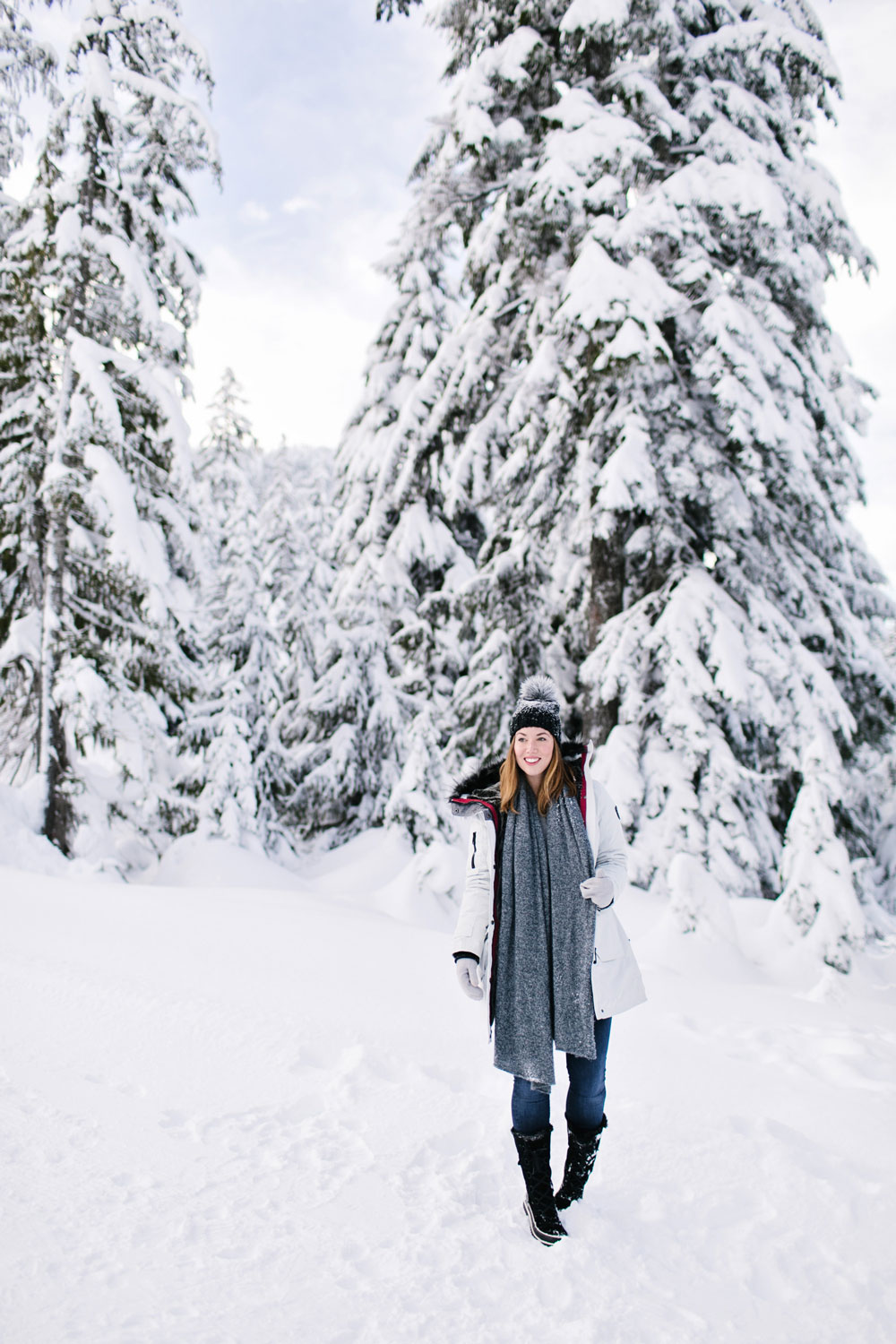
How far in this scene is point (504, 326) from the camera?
10.5m

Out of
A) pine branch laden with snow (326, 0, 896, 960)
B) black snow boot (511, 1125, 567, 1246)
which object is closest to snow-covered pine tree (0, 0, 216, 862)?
pine branch laden with snow (326, 0, 896, 960)

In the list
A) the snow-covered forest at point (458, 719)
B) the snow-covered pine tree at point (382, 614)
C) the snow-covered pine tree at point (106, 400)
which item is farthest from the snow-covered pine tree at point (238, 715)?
the snow-covered pine tree at point (106, 400)

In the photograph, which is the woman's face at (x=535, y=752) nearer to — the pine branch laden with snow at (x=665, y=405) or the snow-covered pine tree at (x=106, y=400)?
the pine branch laden with snow at (x=665, y=405)

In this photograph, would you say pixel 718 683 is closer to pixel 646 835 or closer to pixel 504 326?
pixel 646 835

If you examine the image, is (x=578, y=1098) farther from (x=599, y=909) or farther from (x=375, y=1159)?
(x=375, y=1159)

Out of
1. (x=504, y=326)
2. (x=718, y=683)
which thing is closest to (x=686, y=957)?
(x=718, y=683)

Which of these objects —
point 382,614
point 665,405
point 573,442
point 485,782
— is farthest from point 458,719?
point 485,782

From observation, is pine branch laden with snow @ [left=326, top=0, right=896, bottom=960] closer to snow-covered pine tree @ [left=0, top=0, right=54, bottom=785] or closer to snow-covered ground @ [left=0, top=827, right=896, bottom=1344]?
snow-covered ground @ [left=0, top=827, right=896, bottom=1344]

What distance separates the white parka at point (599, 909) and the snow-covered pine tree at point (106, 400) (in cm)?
724

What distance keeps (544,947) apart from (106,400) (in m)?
8.69

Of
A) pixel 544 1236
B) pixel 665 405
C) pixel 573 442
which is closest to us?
pixel 544 1236

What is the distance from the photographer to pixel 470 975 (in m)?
2.91

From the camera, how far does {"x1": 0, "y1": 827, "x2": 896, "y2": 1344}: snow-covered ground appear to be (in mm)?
2453

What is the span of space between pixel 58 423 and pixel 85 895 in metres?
6.07
